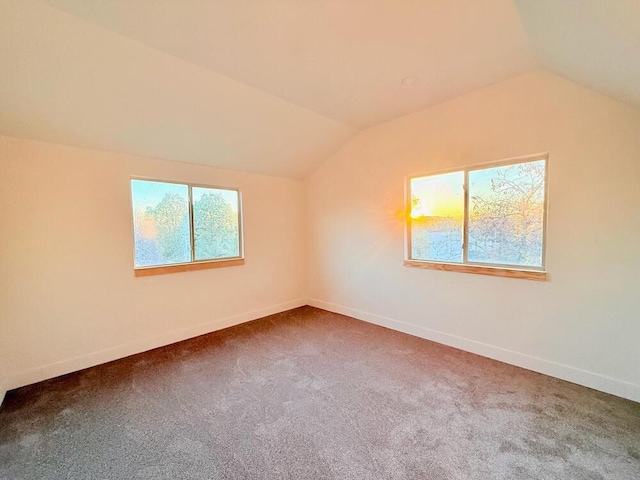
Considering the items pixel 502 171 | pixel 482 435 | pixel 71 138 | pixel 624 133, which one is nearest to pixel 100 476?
pixel 482 435

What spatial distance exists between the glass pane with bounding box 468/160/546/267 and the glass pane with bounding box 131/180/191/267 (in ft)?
11.4

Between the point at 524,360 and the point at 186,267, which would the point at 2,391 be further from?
the point at 524,360

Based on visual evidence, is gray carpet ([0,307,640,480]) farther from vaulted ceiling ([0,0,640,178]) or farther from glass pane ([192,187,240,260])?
vaulted ceiling ([0,0,640,178])

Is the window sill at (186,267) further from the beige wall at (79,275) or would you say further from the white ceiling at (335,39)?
the white ceiling at (335,39)

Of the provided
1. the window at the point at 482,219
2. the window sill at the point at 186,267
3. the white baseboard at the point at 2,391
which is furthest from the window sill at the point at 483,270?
the white baseboard at the point at 2,391

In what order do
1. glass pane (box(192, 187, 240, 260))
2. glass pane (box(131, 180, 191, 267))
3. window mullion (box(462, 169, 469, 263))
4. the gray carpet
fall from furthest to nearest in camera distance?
glass pane (box(192, 187, 240, 260)), glass pane (box(131, 180, 191, 267)), window mullion (box(462, 169, 469, 263)), the gray carpet

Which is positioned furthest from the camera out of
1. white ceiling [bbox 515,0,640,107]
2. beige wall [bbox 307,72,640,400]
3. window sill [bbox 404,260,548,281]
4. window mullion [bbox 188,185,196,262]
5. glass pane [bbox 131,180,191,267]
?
window mullion [bbox 188,185,196,262]

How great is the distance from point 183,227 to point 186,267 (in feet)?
1.70

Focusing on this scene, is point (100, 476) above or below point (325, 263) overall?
below

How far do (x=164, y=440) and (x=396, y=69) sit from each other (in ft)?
11.2

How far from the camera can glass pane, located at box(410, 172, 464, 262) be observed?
3.19 meters

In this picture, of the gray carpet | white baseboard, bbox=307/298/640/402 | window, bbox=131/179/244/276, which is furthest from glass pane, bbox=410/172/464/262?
window, bbox=131/179/244/276

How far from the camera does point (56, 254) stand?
8.71ft

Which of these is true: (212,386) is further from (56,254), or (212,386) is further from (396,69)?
(396,69)
